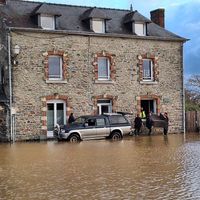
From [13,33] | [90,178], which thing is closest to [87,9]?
[13,33]

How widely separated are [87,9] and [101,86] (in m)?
5.72

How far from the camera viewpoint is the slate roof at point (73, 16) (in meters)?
29.8

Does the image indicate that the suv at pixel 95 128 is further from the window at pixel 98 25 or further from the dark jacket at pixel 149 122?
the window at pixel 98 25

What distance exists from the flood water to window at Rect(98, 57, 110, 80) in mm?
12339

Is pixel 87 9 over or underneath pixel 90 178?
over

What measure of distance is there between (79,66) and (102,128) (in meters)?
5.09

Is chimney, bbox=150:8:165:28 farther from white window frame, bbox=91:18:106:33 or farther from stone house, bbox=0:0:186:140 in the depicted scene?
white window frame, bbox=91:18:106:33

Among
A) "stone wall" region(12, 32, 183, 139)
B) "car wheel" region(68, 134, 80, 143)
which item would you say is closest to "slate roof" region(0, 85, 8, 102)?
"stone wall" region(12, 32, 183, 139)

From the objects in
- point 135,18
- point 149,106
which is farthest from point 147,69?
point 135,18

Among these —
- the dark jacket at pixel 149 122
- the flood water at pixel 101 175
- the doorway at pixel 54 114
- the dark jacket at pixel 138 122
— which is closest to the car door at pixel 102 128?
the doorway at pixel 54 114

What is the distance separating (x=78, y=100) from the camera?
99.9 ft

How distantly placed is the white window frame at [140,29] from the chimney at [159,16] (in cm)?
371

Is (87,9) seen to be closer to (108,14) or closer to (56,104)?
(108,14)

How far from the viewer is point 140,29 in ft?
108
